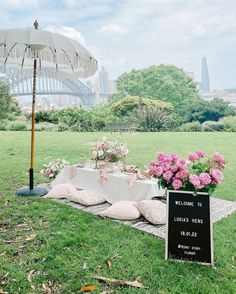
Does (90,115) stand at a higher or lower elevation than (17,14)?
lower

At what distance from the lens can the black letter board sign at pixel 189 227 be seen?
8.39 feet

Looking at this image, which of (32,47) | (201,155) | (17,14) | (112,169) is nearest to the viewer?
(201,155)

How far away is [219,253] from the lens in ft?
9.23

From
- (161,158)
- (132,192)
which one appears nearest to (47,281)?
(161,158)

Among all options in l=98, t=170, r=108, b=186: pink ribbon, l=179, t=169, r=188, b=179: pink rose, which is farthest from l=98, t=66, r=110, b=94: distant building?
l=179, t=169, r=188, b=179: pink rose

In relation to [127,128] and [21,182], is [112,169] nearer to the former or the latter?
[21,182]

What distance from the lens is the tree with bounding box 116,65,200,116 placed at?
32.0 m

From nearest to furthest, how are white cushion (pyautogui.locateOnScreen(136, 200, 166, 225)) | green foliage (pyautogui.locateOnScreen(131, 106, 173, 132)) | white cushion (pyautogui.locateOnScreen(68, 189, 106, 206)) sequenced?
white cushion (pyautogui.locateOnScreen(136, 200, 166, 225))
white cushion (pyautogui.locateOnScreen(68, 189, 106, 206))
green foliage (pyautogui.locateOnScreen(131, 106, 173, 132))

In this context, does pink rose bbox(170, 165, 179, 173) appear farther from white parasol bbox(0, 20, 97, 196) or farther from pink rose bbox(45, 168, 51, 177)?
pink rose bbox(45, 168, 51, 177)

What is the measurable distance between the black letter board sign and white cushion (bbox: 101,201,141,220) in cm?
94

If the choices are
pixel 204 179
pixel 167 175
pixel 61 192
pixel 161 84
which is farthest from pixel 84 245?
pixel 161 84

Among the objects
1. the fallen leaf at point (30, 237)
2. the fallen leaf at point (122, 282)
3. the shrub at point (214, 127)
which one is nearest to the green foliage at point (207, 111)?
the shrub at point (214, 127)

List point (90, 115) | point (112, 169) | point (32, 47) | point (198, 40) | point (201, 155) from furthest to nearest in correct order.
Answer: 1. point (198, 40)
2. point (90, 115)
3. point (112, 169)
4. point (32, 47)
5. point (201, 155)

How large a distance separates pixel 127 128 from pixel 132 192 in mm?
10197
